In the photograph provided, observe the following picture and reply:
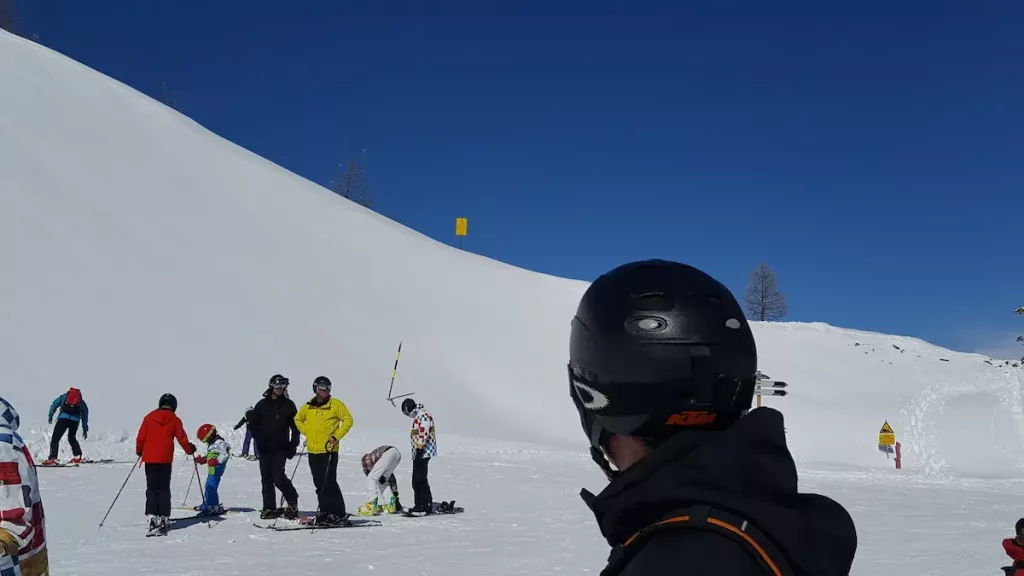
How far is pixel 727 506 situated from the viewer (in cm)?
130

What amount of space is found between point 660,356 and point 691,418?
0.14 m

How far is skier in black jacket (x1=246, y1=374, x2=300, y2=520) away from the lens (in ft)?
35.6

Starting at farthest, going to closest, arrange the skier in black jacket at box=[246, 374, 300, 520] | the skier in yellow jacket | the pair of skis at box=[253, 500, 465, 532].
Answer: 1. the skier in black jacket at box=[246, 374, 300, 520]
2. the skier in yellow jacket
3. the pair of skis at box=[253, 500, 465, 532]

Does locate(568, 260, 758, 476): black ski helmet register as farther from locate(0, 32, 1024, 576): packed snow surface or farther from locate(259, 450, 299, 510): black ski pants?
locate(259, 450, 299, 510): black ski pants

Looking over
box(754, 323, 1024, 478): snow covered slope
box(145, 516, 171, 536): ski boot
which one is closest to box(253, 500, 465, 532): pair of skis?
box(145, 516, 171, 536): ski boot

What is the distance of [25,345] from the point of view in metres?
20.0

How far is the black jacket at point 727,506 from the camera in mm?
1236

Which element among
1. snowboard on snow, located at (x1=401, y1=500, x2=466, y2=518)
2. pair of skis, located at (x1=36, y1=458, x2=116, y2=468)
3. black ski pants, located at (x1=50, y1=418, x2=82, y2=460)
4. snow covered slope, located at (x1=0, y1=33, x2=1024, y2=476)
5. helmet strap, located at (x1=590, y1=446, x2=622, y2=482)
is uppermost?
snow covered slope, located at (x1=0, y1=33, x2=1024, y2=476)

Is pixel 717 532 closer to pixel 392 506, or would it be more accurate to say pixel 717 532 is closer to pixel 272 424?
pixel 272 424

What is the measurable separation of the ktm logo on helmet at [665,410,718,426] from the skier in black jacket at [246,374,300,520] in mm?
10152

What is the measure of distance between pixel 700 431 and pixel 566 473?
16046mm

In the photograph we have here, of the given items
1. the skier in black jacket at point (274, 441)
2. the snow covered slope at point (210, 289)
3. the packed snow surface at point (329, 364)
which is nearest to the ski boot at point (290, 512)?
the skier in black jacket at point (274, 441)

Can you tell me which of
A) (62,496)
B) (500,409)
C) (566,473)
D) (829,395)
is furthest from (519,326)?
(62,496)

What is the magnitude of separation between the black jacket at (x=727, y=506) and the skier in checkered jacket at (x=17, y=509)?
3.68 metres
